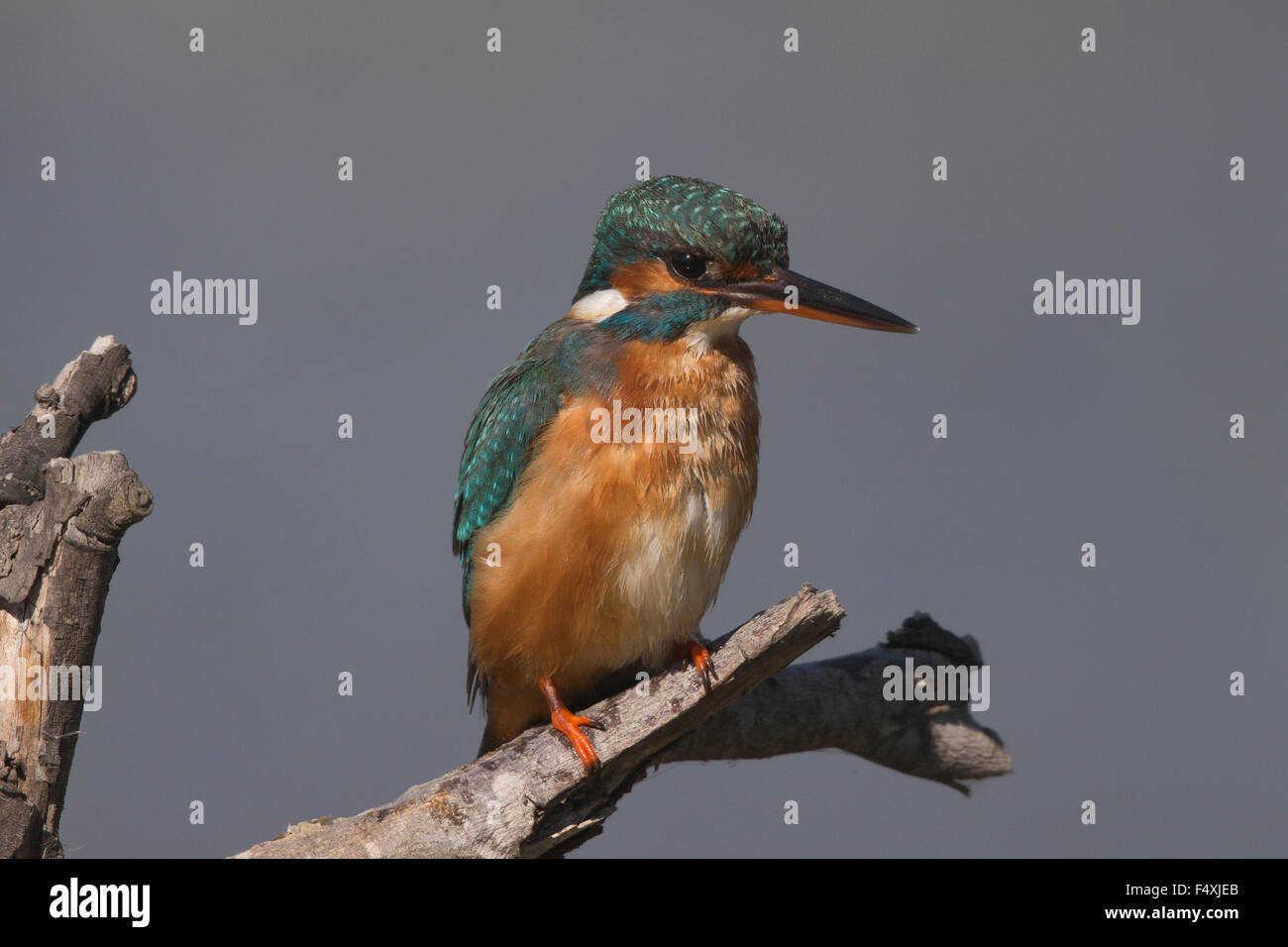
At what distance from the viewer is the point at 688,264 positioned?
7.20ft

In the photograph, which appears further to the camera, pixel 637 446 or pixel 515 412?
pixel 515 412

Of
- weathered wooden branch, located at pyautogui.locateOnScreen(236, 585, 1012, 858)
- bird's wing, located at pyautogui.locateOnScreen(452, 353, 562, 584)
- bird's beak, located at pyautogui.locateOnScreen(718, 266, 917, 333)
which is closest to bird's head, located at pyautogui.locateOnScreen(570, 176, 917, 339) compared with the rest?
bird's beak, located at pyautogui.locateOnScreen(718, 266, 917, 333)

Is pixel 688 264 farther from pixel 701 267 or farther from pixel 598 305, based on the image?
pixel 598 305

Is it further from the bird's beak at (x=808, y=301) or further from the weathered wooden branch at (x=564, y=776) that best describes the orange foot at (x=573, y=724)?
the bird's beak at (x=808, y=301)

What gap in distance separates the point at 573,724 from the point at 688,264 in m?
0.88

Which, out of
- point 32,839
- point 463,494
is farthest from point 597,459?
point 32,839

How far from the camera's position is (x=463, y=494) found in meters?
2.46

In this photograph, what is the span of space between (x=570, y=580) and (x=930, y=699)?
1152 millimetres

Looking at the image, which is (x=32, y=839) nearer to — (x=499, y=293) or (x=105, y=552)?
(x=105, y=552)

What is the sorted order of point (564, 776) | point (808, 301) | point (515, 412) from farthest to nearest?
point (515, 412)
point (808, 301)
point (564, 776)

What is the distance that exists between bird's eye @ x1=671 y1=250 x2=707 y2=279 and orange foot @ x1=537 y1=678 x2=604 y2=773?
2.76 feet

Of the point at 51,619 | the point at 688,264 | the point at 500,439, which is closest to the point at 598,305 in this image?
the point at 688,264

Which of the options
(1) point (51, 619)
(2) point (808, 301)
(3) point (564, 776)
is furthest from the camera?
(2) point (808, 301)

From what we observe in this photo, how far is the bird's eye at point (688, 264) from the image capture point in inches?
86.0
